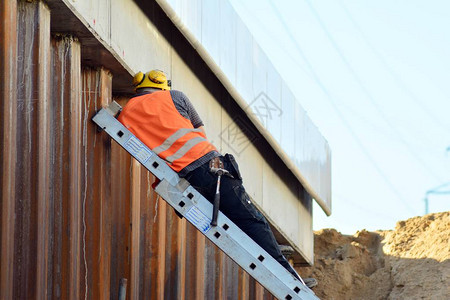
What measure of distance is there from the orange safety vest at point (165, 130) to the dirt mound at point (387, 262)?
906 cm

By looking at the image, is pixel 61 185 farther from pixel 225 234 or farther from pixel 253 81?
pixel 253 81

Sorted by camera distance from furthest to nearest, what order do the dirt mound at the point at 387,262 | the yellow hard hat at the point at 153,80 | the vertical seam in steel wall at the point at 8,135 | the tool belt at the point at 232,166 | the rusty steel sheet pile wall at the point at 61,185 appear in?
1. the dirt mound at the point at 387,262
2. the yellow hard hat at the point at 153,80
3. the tool belt at the point at 232,166
4. the rusty steel sheet pile wall at the point at 61,185
5. the vertical seam in steel wall at the point at 8,135

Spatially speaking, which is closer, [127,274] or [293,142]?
[127,274]

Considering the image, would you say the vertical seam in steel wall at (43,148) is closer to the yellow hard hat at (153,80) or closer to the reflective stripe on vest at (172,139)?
the reflective stripe on vest at (172,139)

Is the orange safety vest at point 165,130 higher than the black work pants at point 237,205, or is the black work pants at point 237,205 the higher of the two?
the orange safety vest at point 165,130

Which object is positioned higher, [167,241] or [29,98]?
[29,98]

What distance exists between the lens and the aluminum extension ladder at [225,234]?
8570 mm

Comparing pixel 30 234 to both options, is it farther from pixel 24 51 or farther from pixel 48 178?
pixel 24 51

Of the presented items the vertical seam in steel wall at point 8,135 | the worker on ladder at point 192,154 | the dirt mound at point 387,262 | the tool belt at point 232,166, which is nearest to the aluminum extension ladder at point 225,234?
the worker on ladder at point 192,154

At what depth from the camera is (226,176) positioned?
923 cm

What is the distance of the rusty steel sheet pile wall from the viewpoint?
27.6ft

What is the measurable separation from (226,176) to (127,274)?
2.70 m

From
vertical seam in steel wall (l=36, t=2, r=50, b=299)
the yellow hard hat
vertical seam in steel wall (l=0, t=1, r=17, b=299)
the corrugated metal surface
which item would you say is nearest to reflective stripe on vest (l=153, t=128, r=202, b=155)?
the yellow hard hat

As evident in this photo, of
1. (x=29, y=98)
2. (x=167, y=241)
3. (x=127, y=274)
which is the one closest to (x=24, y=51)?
(x=29, y=98)
